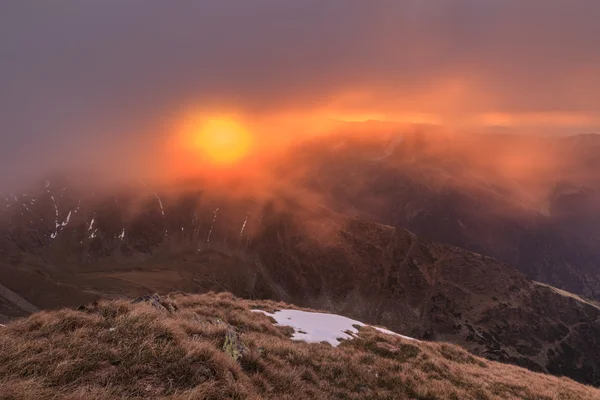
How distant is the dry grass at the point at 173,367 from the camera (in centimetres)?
640

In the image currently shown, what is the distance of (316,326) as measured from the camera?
20.1 m

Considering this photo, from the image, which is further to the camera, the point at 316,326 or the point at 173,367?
the point at 316,326

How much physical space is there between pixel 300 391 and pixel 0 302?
853 feet

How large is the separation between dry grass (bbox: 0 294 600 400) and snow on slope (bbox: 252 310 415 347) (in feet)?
6.97

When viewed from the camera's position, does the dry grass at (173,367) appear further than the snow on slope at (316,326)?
No

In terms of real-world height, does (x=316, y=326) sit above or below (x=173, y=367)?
below

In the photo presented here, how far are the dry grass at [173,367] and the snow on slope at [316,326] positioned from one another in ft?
6.97

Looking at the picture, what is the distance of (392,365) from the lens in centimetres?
1486

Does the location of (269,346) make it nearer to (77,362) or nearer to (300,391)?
(300,391)

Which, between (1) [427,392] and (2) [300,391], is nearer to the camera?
(2) [300,391]

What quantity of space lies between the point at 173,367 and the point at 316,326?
13.8m

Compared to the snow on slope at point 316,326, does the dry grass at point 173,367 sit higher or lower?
higher

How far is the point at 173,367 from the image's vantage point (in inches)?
288

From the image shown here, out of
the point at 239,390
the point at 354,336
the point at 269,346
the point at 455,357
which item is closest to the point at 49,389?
the point at 239,390
